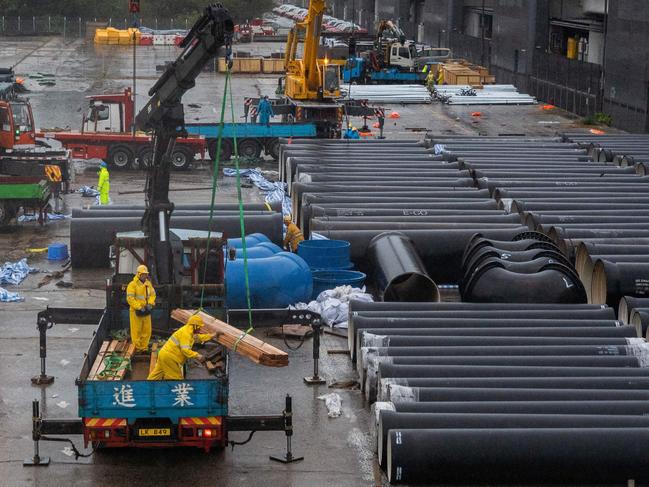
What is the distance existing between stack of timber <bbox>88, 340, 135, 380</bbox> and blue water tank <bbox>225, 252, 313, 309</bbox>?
471 cm

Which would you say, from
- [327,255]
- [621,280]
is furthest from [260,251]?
[621,280]

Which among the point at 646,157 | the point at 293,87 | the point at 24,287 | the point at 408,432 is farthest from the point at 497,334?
the point at 293,87

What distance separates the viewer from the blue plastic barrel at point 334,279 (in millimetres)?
24875

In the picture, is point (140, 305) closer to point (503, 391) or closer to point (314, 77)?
point (503, 391)

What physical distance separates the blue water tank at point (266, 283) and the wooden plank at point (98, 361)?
4847 millimetres

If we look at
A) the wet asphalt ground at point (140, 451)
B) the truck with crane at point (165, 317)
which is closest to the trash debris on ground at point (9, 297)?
the wet asphalt ground at point (140, 451)

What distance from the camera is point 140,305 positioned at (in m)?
18.3

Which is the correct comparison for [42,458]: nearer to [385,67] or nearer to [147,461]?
[147,461]

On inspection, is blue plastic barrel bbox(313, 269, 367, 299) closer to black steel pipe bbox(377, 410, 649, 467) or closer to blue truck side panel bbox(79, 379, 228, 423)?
black steel pipe bbox(377, 410, 649, 467)

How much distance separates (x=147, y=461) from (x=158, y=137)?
591 cm

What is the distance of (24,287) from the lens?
26.4 meters

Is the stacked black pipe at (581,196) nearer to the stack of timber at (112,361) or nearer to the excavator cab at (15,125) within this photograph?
the stack of timber at (112,361)

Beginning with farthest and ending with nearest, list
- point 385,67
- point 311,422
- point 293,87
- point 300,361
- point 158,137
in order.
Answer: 1. point 385,67
2. point 293,87
3. point 300,361
4. point 158,137
5. point 311,422

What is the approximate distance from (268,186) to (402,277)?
1521 cm
